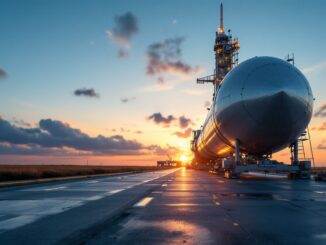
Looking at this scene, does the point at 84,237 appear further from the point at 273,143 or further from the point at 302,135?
the point at 302,135

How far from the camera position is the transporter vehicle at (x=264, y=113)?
23859 mm

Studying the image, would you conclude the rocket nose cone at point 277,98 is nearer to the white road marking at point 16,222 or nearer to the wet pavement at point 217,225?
the wet pavement at point 217,225

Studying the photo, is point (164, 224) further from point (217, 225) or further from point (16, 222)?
point (16, 222)

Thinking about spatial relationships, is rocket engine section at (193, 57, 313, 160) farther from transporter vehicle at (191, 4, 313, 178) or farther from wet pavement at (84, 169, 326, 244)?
wet pavement at (84, 169, 326, 244)

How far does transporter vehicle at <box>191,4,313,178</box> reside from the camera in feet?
78.3

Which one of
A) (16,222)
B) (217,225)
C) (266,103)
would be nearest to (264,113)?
(266,103)

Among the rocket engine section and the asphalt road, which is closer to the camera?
the asphalt road

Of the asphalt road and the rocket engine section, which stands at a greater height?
the rocket engine section

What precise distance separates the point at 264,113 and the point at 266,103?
0.84 m

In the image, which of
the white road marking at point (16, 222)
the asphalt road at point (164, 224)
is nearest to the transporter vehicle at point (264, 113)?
the asphalt road at point (164, 224)

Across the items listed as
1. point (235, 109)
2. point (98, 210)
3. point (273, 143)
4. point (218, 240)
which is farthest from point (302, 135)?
point (218, 240)

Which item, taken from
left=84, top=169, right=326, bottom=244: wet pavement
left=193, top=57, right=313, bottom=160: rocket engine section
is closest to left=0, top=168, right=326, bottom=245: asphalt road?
left=84, top=169, right=326, bottom=244: wet pavement

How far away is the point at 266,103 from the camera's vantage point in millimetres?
23781

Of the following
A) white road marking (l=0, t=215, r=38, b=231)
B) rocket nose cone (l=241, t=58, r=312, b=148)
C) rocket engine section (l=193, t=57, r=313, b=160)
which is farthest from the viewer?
rocket engine section (l=193, t=57, r=313, b=160)
